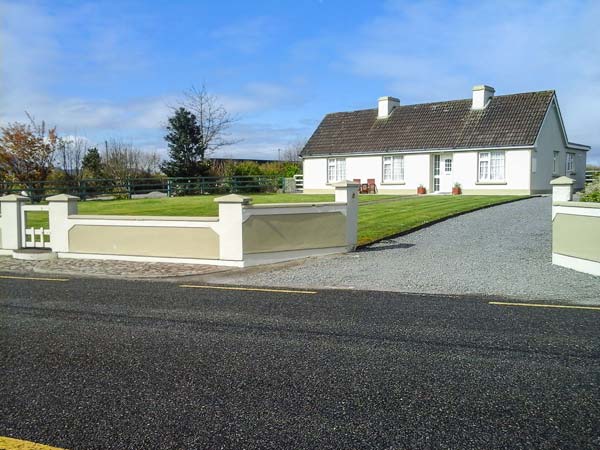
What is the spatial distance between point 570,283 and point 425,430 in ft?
23.3

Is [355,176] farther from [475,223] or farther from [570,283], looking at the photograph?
[570,283]

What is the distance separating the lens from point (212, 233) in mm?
12859

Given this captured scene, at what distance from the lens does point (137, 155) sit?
5153 cm

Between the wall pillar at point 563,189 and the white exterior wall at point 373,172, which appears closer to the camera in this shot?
the wall pillar at point 563,189

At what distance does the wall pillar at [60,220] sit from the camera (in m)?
14.4

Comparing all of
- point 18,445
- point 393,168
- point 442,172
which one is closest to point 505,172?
point 442,172

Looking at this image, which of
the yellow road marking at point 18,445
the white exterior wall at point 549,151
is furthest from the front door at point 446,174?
the yellow road marking at point 18,445

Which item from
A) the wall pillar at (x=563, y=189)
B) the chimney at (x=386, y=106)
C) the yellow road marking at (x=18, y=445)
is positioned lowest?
the yellow road marking at (x=18, y=445)

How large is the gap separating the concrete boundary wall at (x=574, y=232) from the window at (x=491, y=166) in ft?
69.8

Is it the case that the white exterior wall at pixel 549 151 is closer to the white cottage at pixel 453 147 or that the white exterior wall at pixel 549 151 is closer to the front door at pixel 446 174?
the white cottage at pixel 453 147

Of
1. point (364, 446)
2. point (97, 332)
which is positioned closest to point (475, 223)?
point (97, 332)

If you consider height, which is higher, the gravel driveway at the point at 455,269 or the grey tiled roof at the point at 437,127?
the grey tiled roof at the point at 437,127

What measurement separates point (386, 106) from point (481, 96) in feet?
23.0

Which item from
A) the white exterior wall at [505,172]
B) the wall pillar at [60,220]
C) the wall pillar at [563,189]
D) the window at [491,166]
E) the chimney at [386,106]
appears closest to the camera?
the wall pillar at [563,189]
